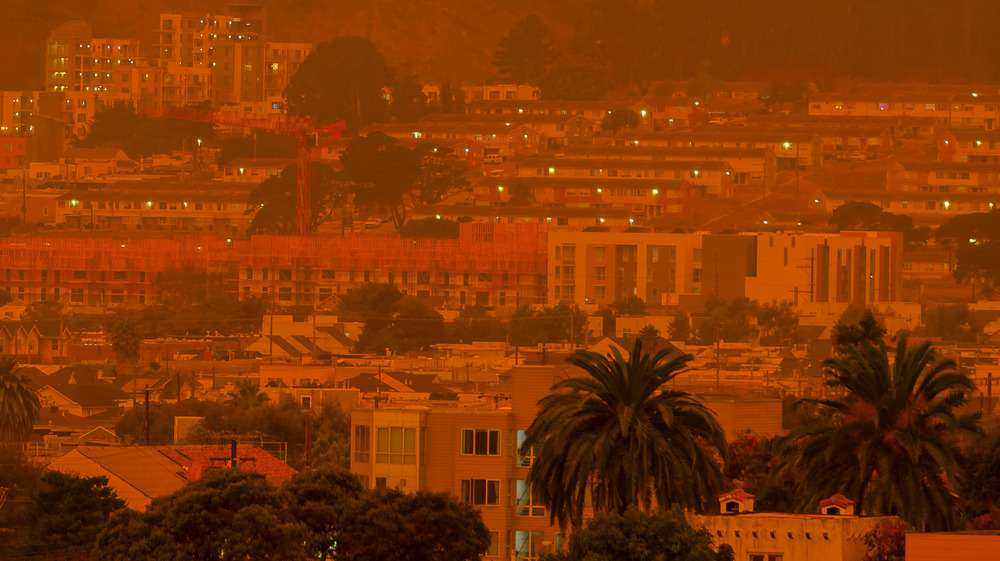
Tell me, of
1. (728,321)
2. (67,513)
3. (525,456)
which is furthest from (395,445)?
(728,321)

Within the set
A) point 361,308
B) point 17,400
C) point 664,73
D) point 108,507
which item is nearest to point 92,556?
point 108,507

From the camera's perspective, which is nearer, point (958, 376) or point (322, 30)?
point (958, 376)

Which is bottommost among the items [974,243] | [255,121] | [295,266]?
[295,266]

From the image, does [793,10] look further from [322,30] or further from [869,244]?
[869,244]

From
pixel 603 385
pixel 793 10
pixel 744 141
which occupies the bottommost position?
pixel 603 385

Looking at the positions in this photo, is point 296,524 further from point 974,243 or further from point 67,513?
point 974,243

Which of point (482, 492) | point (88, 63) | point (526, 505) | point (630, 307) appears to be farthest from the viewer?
point (88, 63)
